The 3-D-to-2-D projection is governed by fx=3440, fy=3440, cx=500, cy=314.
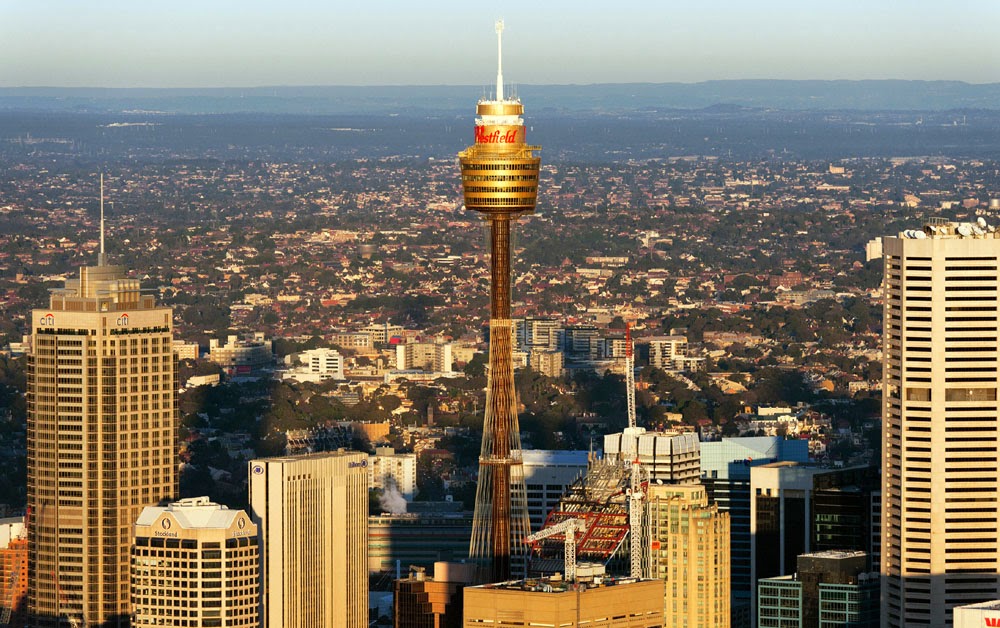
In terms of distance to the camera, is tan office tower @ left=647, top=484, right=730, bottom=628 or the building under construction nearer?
the building under construction

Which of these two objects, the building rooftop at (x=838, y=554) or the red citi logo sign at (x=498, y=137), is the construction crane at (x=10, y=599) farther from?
the building rooftop at (x=838, y=554)

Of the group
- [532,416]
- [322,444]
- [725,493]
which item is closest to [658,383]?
[532,416]

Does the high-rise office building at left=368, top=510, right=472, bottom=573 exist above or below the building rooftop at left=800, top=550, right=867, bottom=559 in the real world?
below

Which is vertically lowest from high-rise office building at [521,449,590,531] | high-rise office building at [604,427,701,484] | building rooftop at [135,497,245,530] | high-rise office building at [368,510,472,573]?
high-rise office building at [368,510,472,573]

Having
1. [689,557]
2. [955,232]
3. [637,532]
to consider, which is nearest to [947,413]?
[955,232]

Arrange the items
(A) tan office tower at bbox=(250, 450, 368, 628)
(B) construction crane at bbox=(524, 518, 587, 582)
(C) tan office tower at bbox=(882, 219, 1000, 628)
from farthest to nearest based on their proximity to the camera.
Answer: (A) tan office tower at bbox=(250, 450, 368, 628) < (C) tan office tower at bbox=(882, 219, 1000, 628) < (B) construction crane at bbox=(524, 518, 587, 582)

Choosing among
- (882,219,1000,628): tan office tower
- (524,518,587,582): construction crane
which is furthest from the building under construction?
(882,219,1000,628): tan office tower

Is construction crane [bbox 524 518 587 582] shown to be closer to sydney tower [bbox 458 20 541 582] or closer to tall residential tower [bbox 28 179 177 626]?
sydney tower [bbox 458 20 541 582]

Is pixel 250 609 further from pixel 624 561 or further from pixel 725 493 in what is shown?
pixel 725 493
